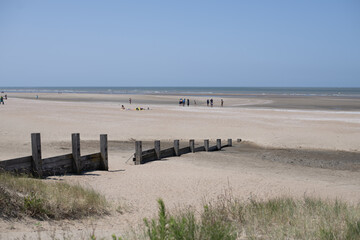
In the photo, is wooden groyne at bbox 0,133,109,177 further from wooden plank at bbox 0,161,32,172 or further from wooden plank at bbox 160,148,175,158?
wooden plank at bbox 160,148,175,158

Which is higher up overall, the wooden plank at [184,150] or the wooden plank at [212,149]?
the wooden plank at [184,150]

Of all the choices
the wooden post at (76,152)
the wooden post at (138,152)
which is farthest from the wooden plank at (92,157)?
the wooden post at (138,152)

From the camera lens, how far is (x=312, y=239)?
5.31 m

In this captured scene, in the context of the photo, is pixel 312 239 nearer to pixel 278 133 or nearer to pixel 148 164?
pixel 148 164

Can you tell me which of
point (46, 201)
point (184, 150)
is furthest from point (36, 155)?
point (184, 150)

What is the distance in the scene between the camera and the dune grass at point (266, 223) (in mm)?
4805

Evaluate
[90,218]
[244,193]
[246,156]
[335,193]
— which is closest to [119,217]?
[90,218]

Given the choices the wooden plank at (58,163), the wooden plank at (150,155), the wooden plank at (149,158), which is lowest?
the wooden plank at (149,158)

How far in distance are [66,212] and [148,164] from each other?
710 cm

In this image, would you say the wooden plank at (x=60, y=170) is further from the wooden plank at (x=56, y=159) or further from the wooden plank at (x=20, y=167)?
the wooden plank at (x=20, y=167)

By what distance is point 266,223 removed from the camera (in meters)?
6.23

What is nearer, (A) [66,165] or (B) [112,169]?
(A) [66,165]

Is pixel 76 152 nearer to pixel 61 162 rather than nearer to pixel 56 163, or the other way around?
pixel 61 162

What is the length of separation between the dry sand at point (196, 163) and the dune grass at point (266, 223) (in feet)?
3.93
